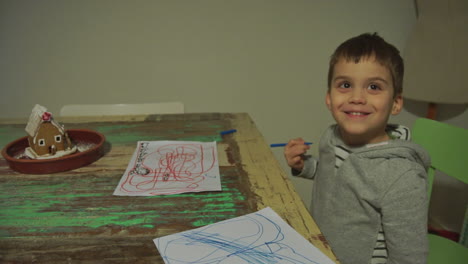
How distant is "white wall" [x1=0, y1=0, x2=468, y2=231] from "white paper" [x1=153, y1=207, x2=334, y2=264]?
1302 millimetres

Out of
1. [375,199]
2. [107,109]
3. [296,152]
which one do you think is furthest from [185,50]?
[375,199]

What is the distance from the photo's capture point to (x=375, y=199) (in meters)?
0.70

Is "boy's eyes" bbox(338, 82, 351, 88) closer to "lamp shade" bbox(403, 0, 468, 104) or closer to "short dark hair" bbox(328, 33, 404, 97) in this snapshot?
"short dark hair" bbox(328, 33, 404, 97)

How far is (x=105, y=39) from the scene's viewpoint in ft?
5.50

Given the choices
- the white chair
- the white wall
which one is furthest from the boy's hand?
the white wall

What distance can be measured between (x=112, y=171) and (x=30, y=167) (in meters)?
0.18

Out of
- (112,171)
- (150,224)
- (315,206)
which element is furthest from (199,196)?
(315,206)

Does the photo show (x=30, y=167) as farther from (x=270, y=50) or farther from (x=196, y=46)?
(x=270, y=50)

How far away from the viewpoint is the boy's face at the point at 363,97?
75 centimetres

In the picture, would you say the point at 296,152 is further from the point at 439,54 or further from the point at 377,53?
the point at 439,54

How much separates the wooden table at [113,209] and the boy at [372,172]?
0.17 m

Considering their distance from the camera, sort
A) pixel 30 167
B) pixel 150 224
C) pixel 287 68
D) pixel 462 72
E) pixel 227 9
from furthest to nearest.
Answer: pixel 287 68 < pixel 227 9 < pixel 462 72 < pixel 30 167 < pixel 150 224

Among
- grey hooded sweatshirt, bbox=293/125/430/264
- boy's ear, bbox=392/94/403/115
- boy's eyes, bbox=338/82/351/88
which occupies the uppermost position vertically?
boy's eyes, bbox=338/82/351/88

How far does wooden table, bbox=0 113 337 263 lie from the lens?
50cm
